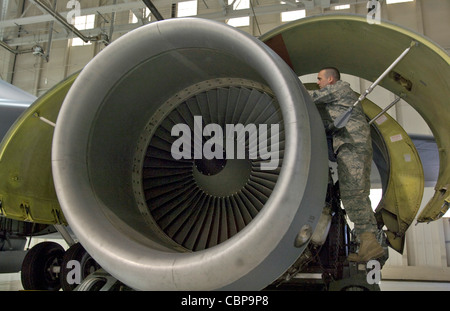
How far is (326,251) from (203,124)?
1.11m

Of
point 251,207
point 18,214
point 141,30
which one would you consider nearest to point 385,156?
point 251,207

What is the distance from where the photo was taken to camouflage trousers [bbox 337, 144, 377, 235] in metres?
2.17

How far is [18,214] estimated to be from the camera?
2.48 m

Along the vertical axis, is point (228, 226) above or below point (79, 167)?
below

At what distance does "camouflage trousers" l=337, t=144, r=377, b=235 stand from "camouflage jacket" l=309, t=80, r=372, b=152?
42 mm

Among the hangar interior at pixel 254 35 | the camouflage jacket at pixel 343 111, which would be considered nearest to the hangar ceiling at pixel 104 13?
the hangar interior at pixel 254 35

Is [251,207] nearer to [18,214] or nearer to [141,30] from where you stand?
[141,30]

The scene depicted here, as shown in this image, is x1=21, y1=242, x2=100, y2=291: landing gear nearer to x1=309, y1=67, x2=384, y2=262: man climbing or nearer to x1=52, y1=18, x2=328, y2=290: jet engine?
x1=52, y1=18, x2=328, y2=290: jet engine

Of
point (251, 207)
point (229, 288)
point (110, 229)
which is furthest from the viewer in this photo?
point (251, 207)

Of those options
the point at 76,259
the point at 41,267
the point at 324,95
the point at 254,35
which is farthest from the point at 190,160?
the point at 254,35

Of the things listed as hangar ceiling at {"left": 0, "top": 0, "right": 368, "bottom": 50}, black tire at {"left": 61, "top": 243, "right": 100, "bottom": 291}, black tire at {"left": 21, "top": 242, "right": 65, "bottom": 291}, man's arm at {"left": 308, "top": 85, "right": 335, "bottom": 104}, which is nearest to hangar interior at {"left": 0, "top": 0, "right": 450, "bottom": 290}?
hangar ceiling at {"left": 0, "top": 0, "right": 368, "bottom": 50}

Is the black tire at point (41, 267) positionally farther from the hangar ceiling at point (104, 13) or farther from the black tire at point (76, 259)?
the hangar ceiling at point (104, 13)

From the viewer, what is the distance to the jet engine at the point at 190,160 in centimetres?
137

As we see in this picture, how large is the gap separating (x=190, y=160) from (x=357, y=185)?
0.98m
